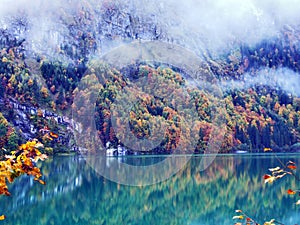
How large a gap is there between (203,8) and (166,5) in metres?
14.0

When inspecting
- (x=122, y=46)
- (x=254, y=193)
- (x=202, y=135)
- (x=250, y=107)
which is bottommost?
(x=254, y=193)

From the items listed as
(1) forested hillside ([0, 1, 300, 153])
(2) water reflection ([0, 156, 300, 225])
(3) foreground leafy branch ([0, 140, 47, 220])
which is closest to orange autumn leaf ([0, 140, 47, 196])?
(3) foreground leafy branch ([0, 140, 47, 220])

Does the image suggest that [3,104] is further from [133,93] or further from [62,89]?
[133,93]

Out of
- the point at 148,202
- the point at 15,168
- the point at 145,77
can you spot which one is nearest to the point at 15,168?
the point at 15,168

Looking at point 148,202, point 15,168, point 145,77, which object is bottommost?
point 148,202

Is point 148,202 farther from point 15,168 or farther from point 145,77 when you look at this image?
point 145,77

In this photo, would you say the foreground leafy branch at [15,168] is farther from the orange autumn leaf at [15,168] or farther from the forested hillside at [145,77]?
the forested hillside at [145,77]

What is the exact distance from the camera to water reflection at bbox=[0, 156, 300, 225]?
739 inches

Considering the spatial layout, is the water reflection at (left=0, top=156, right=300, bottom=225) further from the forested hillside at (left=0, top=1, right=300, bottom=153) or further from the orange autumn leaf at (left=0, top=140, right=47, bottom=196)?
the forested hillside at (left=0, top=1, right=300, bottom=153)

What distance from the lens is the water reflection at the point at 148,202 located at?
61.6 feet

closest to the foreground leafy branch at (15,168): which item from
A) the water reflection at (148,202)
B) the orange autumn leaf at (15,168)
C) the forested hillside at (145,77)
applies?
the orange autumn leaf at (15,168)

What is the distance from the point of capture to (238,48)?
481 feet

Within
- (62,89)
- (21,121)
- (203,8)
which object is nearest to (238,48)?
(203,8)

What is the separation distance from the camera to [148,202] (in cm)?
2317
